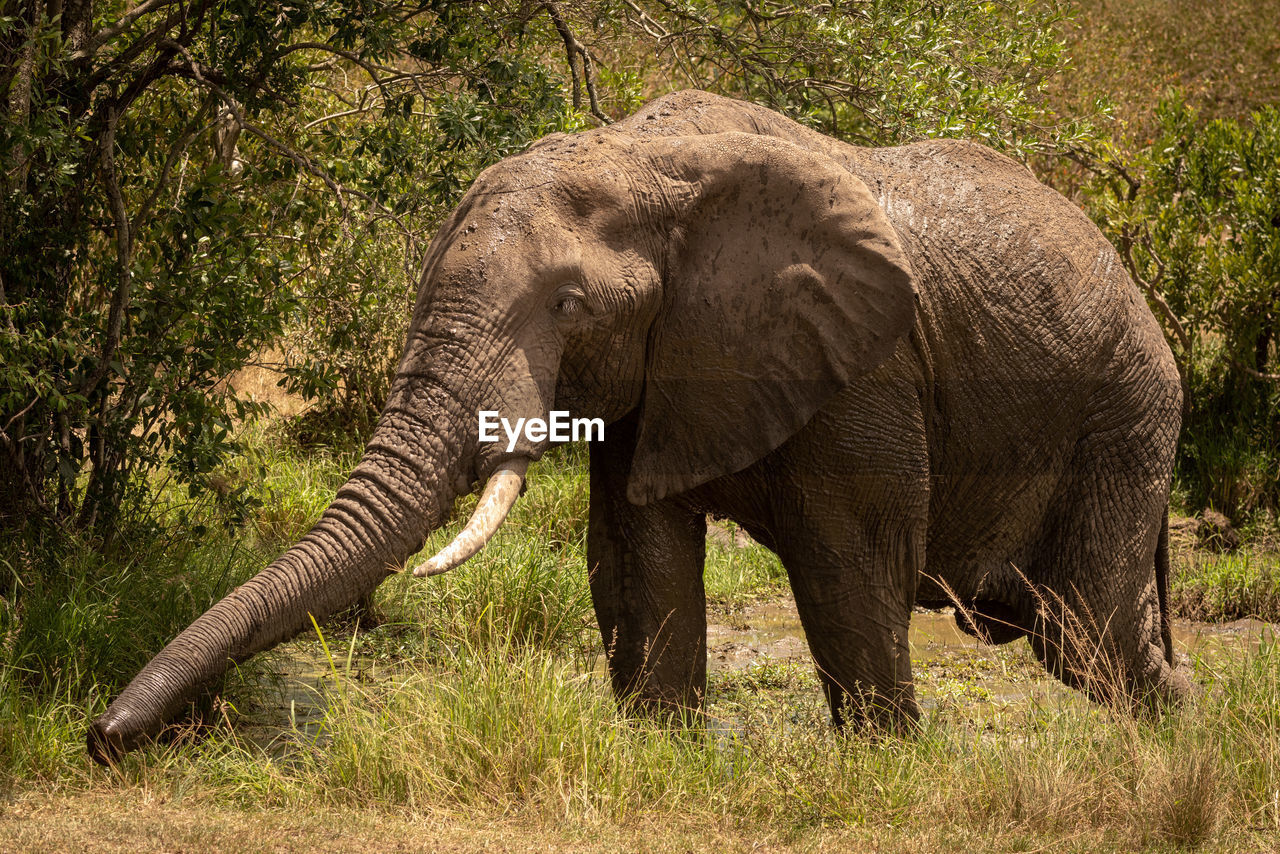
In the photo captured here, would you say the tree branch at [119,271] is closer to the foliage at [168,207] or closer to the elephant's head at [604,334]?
the foliage at [168,207]

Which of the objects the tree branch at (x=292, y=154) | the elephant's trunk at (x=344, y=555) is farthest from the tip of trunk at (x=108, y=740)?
the tree branch at (x=292, y=154)

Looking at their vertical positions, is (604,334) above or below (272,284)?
below

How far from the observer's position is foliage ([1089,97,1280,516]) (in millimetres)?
11242

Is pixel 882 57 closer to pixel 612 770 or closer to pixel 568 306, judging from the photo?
pixel 568 306

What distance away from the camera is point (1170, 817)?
4836mm

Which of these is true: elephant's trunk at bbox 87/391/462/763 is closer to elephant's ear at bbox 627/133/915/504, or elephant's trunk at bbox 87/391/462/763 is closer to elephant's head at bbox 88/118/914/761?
elephant's head at bbox 88/118/914/761

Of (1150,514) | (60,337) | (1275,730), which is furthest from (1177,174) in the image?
(60,337)

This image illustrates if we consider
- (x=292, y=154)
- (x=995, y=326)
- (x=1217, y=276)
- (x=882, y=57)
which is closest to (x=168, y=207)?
(x=292, y=154)

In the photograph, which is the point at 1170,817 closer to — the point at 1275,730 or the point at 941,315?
the point at 1275,730

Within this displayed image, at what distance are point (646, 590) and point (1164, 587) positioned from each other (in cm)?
250

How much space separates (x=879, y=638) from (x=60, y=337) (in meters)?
→ 4.24

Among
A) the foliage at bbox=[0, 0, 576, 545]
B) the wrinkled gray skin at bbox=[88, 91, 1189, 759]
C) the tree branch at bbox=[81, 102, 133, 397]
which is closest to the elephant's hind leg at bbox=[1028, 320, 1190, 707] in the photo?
the wrinkled gray skin at bbox=[88, 91, 1189, 759]

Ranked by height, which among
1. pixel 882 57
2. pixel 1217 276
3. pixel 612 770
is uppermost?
pixel 882 57

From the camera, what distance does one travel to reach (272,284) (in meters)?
8.21
